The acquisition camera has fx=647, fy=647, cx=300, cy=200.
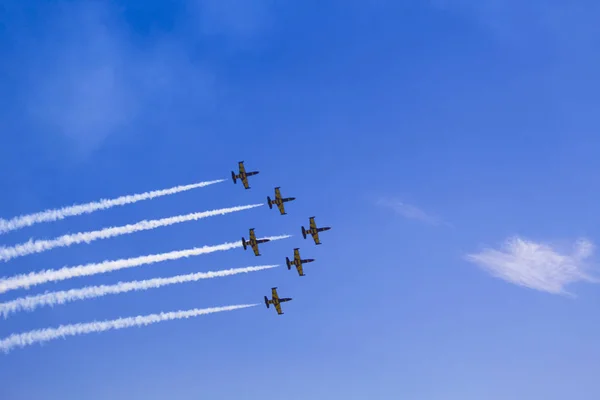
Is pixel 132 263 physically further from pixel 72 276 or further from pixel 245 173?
pixel 245 173

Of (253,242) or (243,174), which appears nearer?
(253,242)

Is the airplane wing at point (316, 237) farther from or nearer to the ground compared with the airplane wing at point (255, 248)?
farther from the ground

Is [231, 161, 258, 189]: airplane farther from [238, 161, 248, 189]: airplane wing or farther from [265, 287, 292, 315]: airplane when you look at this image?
[265, 287, 292, 315]: airplane

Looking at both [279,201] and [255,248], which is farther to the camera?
[279,201]

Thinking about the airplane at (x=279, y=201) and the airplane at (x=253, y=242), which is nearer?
the airplane at (x=253, y=242)

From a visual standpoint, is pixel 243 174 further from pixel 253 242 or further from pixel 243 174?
pixel 253 242

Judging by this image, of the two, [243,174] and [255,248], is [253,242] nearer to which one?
[255,248]

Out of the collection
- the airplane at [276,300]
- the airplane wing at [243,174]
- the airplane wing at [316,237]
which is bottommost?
the airplane at [276,300]

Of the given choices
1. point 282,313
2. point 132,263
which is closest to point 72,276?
point 132,263

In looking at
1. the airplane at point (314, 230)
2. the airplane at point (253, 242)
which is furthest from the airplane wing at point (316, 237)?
the airplane at point (253, 242)

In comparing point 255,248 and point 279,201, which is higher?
point 279,201

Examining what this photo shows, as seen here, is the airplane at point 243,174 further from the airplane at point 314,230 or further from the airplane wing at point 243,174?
the airplane at point 314,230

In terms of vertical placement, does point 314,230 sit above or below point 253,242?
above

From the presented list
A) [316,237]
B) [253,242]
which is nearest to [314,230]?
[316,237]
